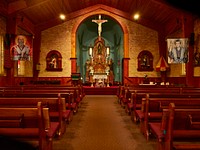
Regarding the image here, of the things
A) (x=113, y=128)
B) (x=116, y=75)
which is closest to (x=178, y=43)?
(x=113, y=128)

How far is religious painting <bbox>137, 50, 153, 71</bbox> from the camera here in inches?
605

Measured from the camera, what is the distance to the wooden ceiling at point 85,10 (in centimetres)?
1134

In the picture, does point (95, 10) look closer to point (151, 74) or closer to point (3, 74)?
point (151, 74)

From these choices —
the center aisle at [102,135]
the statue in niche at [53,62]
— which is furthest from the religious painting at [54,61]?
the center aisle at [102,135]

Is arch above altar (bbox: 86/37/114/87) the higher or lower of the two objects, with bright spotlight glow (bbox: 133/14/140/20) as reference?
lower

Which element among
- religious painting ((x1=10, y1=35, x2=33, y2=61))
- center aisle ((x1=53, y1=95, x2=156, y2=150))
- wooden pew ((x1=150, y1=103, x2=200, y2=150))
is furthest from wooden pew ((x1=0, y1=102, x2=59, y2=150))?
religious painting ((x1=10, y1=35, x2=33, y2=61))

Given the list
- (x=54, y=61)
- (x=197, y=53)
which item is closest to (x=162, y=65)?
(x=197, y=53)

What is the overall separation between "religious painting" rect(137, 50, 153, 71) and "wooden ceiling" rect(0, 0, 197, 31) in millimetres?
1738

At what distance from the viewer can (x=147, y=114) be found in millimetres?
4062

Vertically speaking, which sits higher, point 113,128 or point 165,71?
point 165,71

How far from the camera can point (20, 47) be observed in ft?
34.1

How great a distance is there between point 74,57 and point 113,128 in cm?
1059

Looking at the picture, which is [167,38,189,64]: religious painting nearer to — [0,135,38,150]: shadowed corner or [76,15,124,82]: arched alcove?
[0,135,38,150]: shadowed corner

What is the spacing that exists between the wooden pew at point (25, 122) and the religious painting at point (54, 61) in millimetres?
12532
